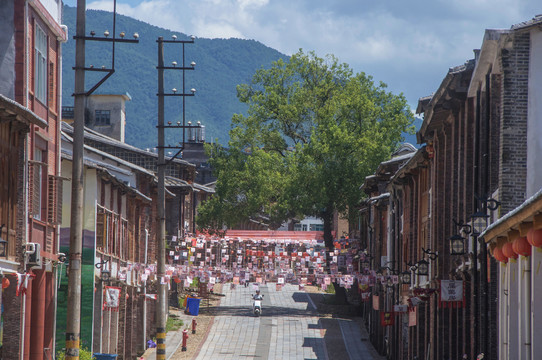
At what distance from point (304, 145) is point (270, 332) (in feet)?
45.7

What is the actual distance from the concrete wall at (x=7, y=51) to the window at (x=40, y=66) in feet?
5.33

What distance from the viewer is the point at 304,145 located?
220 feet

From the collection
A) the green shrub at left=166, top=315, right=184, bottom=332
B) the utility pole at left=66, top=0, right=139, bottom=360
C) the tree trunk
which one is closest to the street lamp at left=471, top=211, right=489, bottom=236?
the utility pole at left=66, top=0, right=139, bottom=360

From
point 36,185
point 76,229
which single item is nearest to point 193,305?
point 36,185

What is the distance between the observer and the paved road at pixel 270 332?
51062mm

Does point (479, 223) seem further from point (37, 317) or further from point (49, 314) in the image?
point (49, 314)

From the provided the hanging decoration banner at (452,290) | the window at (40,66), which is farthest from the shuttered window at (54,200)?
the hanging decoration banner at (452,290)

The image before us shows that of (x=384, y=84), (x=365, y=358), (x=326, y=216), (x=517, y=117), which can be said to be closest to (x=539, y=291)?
(x=517, y=117)

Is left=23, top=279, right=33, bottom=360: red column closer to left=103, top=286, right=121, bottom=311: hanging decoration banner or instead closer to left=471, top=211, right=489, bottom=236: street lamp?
left=103, top=286, right=121, bottom=311: hanging decoration banner

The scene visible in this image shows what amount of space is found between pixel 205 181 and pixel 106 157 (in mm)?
64370

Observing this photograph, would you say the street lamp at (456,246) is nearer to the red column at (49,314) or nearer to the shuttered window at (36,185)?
the shuttered window at (36,185)

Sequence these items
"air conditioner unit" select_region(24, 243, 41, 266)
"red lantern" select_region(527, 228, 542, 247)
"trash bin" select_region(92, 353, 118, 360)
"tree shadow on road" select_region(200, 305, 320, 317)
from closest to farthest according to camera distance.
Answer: "red lantern" select_region(527, 228, 542, 247) → "air conditioner unit" select_region(24, 243, 41, 266) → "trash bin" select_region(92, 353, 118, 360) → "tree shadow on road" select_region(200, 305, 320, 317)

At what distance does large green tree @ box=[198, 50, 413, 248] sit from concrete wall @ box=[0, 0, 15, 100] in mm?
37913

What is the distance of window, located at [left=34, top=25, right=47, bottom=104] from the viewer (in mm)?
30234
